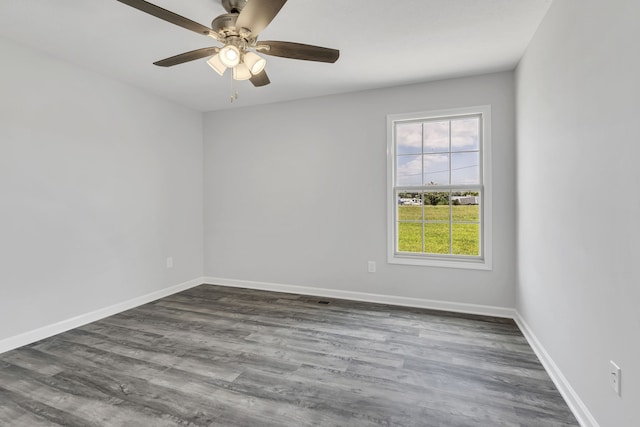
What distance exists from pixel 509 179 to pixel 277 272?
2.95 meters

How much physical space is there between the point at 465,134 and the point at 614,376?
2577mm

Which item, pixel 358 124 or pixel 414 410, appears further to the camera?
pixel 358 124

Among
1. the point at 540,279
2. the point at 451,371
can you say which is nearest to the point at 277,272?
the point at 451,371

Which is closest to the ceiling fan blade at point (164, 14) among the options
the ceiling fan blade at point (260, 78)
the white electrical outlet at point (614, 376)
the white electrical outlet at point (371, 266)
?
the ceiling fan blade at point (260, 78)

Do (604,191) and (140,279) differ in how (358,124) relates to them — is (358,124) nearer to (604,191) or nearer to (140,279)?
(604,191)

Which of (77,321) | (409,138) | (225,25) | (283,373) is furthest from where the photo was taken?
(409,138)

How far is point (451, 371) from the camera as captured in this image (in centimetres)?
217

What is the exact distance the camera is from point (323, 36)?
245 cm

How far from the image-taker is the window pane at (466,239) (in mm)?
3363

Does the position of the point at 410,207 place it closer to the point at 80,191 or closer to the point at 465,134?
the point at 465,134

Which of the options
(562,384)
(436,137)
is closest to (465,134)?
(436,137)

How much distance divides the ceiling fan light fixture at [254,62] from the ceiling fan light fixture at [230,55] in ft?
0.42

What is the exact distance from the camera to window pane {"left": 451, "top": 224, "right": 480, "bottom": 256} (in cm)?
336

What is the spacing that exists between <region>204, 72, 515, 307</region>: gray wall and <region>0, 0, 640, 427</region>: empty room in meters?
0.03
